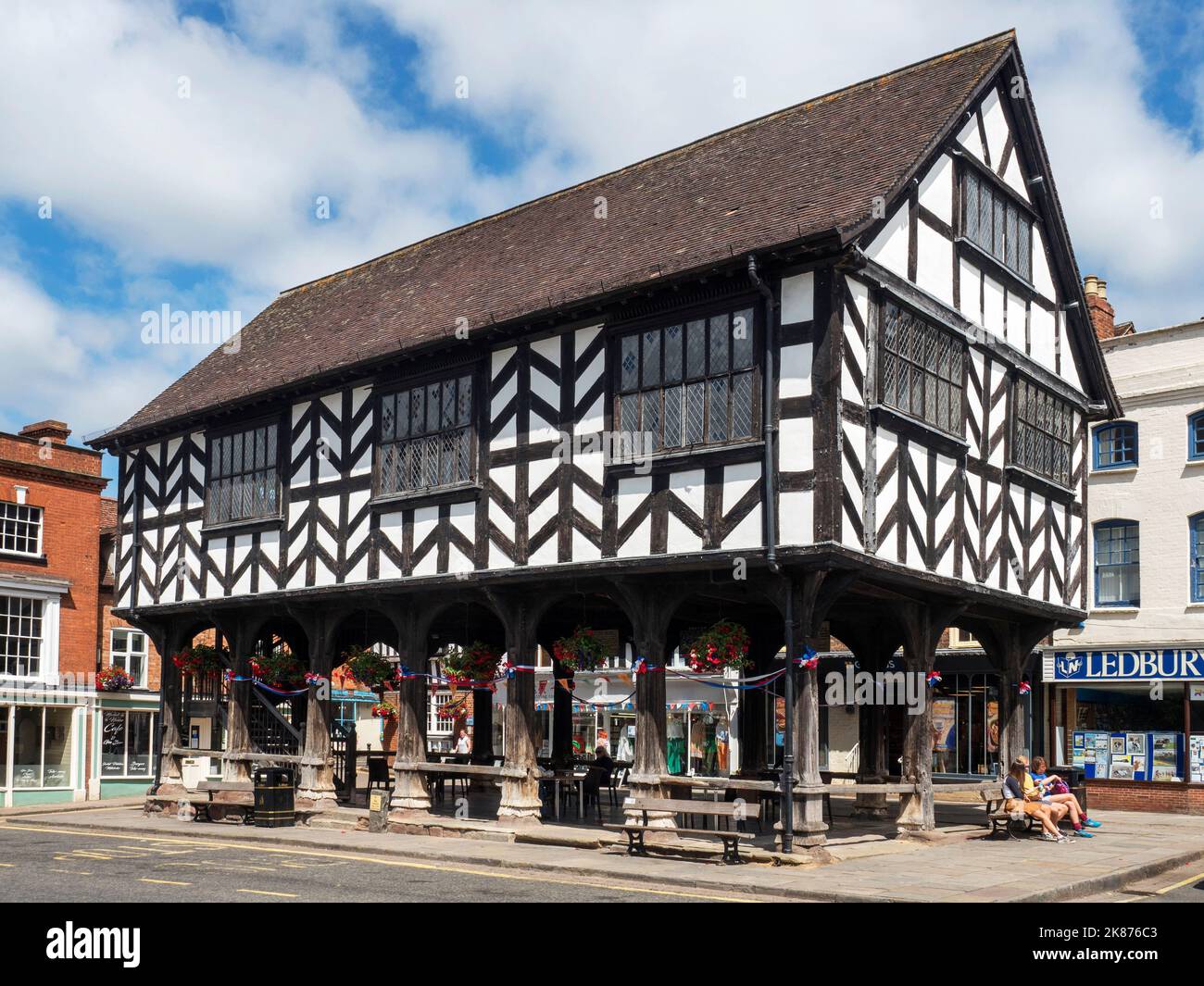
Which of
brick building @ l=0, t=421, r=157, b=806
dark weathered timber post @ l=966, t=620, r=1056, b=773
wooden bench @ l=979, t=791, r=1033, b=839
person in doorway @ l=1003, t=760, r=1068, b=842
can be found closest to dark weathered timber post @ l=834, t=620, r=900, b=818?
dark weathered timber post @ l=966, t=620, r=1056, b=773

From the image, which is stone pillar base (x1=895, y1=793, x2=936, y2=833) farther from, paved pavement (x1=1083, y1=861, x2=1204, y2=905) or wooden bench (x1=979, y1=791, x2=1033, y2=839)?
paved pavement (x1=1083, y1=861, x2=1204, y2=905)

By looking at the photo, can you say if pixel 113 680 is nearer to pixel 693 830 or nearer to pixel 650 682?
pixel 650 682

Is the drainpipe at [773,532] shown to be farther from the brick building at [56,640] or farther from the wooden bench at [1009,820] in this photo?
the brick building at [56,640]

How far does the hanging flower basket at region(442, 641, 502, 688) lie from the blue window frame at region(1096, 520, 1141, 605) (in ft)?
45.0

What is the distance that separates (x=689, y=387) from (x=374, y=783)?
12159mm

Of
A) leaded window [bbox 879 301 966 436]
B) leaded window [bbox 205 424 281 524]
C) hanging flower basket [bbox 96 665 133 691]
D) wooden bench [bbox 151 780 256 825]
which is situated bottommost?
wooden bench [bbox 151 780 256 825]

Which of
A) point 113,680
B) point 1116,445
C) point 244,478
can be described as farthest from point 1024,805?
point 113,680

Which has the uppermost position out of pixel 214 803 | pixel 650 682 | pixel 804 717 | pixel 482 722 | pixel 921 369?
pixel 921 369

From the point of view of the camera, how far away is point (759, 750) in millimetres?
23547

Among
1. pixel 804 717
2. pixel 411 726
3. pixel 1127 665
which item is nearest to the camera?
pixel 804 717

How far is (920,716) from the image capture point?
19062mm

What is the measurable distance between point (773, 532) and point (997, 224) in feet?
23.5

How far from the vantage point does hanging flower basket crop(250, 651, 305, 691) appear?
24.8 meters
